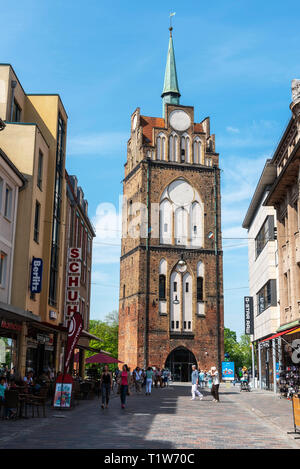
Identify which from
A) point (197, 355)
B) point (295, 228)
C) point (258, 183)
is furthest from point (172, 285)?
point (295, 228)

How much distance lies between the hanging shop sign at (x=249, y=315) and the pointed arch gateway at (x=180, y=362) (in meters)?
12.2

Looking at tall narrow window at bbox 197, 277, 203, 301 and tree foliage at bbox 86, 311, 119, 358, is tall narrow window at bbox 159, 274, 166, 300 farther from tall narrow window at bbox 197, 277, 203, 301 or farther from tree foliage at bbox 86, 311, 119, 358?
tree foliage at bbox 86, 311, 119, 358

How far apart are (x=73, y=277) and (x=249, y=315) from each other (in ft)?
64.4

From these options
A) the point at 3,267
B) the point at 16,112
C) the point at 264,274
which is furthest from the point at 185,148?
the point at 3,267

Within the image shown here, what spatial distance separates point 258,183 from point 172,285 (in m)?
20.7

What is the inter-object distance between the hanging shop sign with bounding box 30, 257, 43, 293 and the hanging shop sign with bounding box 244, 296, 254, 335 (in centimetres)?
2555

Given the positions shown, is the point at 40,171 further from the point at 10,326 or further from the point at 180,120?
the point at 180,120

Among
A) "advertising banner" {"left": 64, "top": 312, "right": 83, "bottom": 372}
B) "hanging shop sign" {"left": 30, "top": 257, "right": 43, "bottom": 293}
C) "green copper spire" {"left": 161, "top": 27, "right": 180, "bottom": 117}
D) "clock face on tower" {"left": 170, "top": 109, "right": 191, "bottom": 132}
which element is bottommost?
"advertising banner" {"left": 64, "top": 312, "right": 83, "bottom": 372}

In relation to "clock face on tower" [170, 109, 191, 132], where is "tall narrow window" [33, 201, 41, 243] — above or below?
below

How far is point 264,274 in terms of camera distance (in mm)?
39719

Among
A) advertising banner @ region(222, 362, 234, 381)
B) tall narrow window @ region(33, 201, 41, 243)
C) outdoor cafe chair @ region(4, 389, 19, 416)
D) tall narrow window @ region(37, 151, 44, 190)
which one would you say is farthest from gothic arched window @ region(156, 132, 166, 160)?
outdoor cafe chair @ region(4, 389, 19, 416)

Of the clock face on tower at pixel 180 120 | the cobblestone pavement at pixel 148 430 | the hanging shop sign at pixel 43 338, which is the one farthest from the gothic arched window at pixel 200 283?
the cobblestone pavement at pixel 148 430

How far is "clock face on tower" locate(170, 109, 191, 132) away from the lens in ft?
204

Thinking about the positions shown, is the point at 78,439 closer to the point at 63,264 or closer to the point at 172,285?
the point at 63,264
